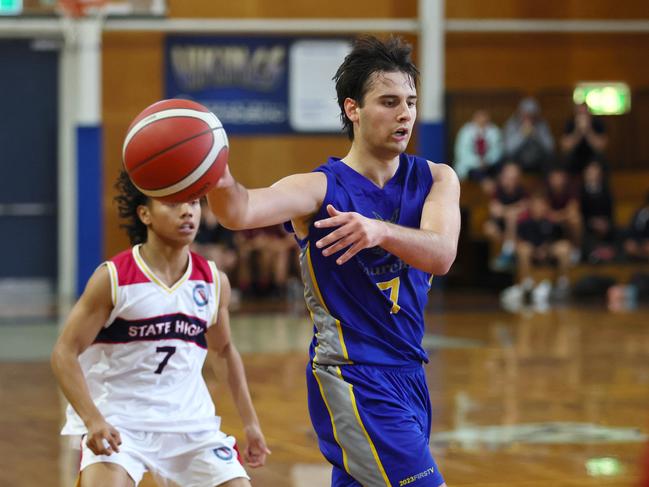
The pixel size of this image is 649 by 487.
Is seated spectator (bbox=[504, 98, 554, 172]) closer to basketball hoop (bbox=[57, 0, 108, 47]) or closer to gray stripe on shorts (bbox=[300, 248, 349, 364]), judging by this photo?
basketball hoop (bbox=[57, 0, 108, 47])

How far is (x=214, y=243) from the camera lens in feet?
49.2

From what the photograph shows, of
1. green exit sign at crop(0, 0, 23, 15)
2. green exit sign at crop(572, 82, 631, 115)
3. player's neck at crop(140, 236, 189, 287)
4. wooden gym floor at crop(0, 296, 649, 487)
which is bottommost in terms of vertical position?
wooden gym floor at crop(0, 296, 649, 487)

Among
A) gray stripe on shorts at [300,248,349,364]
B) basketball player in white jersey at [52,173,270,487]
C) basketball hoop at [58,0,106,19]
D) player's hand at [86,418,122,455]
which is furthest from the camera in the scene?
basketball hoop at [58,0,106,19]

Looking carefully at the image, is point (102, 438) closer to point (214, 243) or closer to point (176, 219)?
point (176, 219)

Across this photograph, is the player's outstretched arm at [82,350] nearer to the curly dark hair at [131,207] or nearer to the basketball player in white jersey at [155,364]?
the basketball player in white jersey at [155,364]

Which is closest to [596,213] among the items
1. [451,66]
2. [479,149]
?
[479,149]

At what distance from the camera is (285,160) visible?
17.1 meters

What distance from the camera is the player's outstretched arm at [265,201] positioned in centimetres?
291

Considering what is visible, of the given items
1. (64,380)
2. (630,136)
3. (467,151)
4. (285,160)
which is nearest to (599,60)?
(630,136)

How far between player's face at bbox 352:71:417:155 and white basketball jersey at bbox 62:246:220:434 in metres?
1.02

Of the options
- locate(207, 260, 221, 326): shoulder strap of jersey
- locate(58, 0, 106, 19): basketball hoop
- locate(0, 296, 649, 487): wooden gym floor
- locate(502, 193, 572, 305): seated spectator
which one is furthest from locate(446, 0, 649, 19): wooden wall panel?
locate(207, 260, 221, 326): shoulder strap of jersey

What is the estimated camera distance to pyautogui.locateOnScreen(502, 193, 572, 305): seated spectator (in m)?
14.6

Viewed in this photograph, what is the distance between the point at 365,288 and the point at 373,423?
374 mm

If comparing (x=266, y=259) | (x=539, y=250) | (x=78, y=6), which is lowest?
(x=266, y=259)
